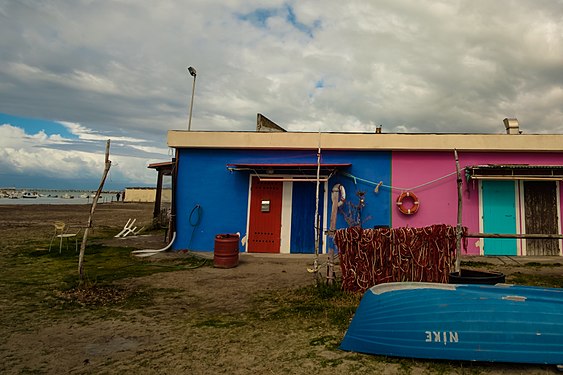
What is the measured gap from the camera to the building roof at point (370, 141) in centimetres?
1059

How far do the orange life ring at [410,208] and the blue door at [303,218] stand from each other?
105 inches

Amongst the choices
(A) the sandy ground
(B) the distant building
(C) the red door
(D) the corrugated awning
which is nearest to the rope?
(A) the sandy ground

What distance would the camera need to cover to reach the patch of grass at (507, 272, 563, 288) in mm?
6961

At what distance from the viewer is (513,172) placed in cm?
1053

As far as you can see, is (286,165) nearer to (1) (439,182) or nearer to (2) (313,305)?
(1) (439,182)

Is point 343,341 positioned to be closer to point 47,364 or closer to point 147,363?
point 147,363

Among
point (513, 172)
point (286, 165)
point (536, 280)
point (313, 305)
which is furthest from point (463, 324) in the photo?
point (513, 172)

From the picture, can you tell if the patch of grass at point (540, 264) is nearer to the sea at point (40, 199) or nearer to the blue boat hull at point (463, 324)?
the blue boat hull at point (463, 324)

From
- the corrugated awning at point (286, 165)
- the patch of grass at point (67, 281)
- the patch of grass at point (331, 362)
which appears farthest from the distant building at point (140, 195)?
the patch of grass at point (331, 362)

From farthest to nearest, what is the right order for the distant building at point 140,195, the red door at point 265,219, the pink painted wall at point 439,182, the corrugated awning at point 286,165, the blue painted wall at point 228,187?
the distant building at point 140,195 < the red door at point 265,219 < the blue painted wall at point 228,187 < the pink painted wall at point 439,182 < the corrugated awning at point 286,165

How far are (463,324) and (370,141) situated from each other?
813 centimetres

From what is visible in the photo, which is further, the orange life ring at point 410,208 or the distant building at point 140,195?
the distant building at point 140,195

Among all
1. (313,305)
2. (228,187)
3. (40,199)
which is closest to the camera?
(313,305)

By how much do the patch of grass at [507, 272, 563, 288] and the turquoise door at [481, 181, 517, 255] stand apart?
111 inches
